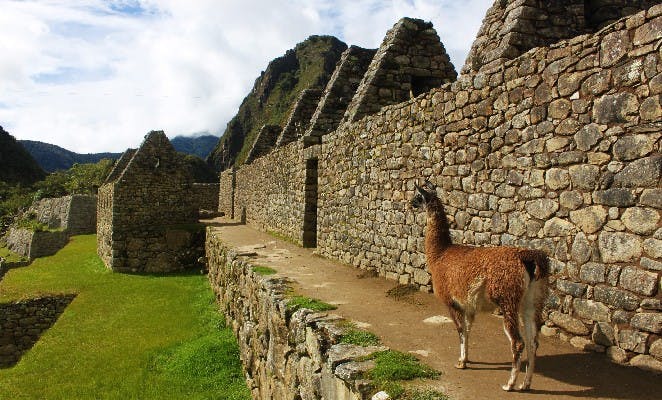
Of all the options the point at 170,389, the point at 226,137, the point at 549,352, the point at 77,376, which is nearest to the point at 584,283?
the point at 549,352

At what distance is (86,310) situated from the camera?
510 inches

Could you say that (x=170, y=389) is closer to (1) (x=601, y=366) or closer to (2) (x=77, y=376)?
(2) (x=77, y=376)

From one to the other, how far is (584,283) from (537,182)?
110 centimetres

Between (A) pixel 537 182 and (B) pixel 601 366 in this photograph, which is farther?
(A) pixel 537 182

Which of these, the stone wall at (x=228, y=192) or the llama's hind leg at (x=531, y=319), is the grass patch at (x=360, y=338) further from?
the stone wall at (x=228, y=192)

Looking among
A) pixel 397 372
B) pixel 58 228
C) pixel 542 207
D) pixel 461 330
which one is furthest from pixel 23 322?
pixel 58 228

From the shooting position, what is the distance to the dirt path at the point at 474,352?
11.1 ft

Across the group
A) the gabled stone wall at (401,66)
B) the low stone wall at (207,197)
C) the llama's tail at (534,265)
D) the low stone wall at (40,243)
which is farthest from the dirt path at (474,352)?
the low stone wall at (207,197)

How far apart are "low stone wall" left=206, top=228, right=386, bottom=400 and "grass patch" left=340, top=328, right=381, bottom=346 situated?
94 millimetres

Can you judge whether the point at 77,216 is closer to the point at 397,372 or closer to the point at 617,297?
the point at 397,372

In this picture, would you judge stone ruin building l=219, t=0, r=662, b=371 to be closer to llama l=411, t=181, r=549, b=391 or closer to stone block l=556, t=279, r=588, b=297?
stone block l=556, t=279, r=588, b=297

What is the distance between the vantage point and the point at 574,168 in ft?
14.4

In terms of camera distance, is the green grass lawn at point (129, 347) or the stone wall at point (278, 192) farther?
the stone wall at point (278, 192)

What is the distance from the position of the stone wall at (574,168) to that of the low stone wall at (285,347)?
1.97 m
